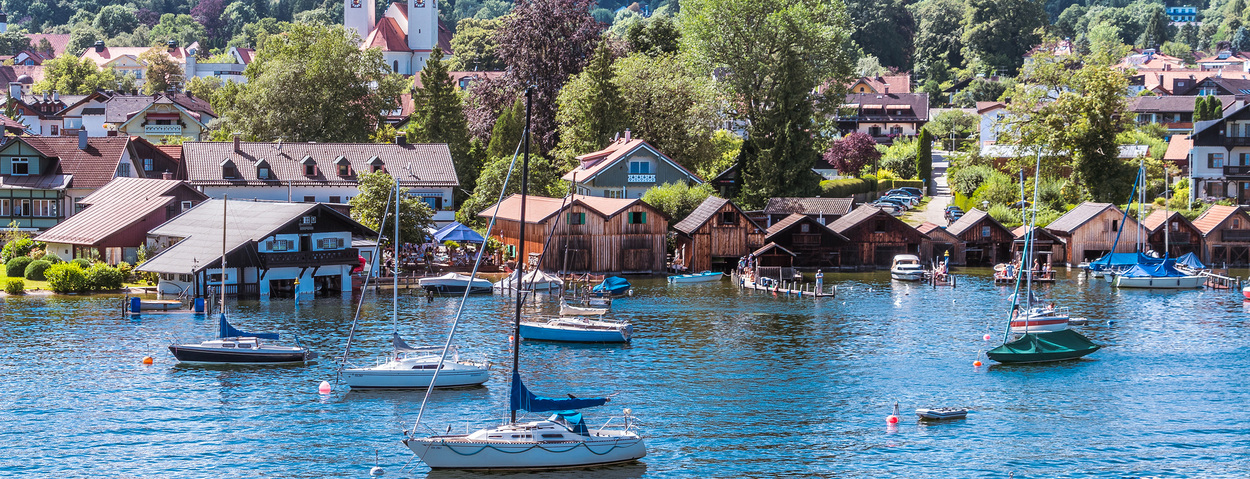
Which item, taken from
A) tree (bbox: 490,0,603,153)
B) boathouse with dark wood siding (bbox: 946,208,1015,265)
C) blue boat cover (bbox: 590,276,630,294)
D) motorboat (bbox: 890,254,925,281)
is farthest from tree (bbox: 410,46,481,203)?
boathouse with dark wood siding (bbox: 946,208,1015,265)

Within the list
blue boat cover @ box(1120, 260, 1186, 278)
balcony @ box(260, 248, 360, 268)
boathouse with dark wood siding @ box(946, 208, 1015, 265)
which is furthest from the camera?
boathouse with dark wood siding @ box(946, 208, 1015, 265)

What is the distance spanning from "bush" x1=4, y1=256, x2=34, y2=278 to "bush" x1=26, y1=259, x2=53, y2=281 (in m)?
0.86

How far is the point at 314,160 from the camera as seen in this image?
120 metres

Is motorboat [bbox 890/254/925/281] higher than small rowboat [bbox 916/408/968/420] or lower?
higher

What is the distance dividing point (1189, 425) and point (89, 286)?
229ft

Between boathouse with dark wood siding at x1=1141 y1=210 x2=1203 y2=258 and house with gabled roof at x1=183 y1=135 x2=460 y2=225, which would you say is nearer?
boathouse with dark wood siding at x1=1141 y1=210 x2=1203 y2=258

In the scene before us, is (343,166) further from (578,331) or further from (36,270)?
(578,331)

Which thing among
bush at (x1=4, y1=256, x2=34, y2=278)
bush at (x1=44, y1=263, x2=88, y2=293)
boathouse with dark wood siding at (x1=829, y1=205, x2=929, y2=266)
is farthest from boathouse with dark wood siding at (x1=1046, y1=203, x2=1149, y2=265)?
bush at (x1=4, y1=256, x2=34, y2=278)

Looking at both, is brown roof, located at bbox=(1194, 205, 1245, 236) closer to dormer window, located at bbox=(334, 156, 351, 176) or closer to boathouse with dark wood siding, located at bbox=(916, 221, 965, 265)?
boathouse with dark wood siding, located at bbox=(916, 221, 965, 265)

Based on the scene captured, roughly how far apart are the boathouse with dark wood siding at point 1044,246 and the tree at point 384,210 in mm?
50274

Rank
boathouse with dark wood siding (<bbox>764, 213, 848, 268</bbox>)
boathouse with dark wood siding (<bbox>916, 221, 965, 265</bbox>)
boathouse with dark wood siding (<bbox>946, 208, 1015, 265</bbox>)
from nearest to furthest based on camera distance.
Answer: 1. boathouse with dark wood siding (<bbox>764, 213, 848, 268</bbox>)
2. boathouse with dark wood siding (<bbox>916, 221, 965, 265</bbox>)
3. boathouse with dark wood siding (<bbox>946, 208, 1015, 265</bbox>)

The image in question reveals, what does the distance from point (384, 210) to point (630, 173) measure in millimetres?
26792

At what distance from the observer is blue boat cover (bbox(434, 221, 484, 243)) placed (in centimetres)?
10712

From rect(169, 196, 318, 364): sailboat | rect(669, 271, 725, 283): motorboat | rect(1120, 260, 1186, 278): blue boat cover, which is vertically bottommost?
rect(169, 196, 318, 364): sailboat
